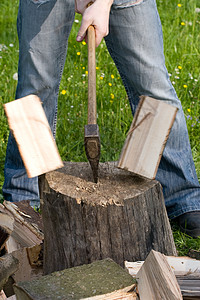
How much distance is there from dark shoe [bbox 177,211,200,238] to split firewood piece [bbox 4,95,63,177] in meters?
1.17

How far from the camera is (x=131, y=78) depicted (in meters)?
2.90

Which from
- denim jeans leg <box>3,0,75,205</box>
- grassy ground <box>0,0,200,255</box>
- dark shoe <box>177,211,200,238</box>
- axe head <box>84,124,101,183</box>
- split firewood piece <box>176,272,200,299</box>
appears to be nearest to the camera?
split firewood piece <box>176,272,200,299</box>

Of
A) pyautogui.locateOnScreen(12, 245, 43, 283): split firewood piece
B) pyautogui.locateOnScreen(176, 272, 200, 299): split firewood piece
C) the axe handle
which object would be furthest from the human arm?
pyautogui.locateOnScreen(176, 272, 200, 299): split firewood piece

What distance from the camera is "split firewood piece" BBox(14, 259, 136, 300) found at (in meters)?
1.82

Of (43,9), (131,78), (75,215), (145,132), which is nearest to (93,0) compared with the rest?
(43,9)

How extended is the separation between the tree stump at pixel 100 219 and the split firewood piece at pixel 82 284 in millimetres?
155

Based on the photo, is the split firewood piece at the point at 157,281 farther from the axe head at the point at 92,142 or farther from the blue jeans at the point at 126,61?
the blue jeans at the point at 126,61

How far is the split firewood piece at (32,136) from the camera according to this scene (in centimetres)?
208

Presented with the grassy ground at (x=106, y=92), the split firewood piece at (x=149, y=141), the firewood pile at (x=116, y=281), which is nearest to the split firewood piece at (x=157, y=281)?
the firewood pile at (x=116, y=281)

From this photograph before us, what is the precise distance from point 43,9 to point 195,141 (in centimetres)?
170

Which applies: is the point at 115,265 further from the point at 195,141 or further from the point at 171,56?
the point at 171,56

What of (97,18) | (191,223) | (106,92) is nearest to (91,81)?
(97,18)

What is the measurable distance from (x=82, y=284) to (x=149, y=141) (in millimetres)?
694

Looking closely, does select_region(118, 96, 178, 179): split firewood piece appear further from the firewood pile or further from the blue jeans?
the blue jeans
